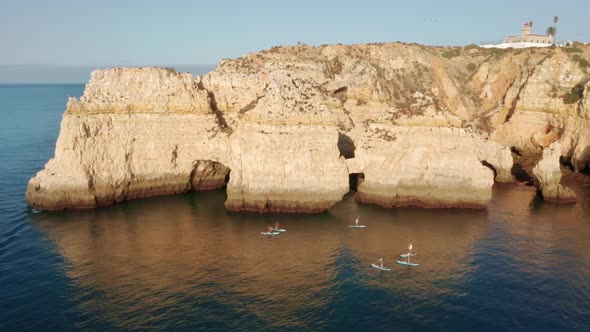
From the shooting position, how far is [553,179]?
53.3m

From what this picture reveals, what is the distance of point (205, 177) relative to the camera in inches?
2314

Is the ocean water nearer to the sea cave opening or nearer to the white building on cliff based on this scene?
the sea cave opening

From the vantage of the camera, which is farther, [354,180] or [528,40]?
[528,40]

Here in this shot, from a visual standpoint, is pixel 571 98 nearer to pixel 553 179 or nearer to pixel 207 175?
pixel 553 179

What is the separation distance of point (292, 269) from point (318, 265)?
6.92 feet

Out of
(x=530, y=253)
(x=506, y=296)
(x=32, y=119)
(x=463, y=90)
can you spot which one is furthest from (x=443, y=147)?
(x=32, y=119)

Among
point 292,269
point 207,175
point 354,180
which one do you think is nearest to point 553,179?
point 354,180

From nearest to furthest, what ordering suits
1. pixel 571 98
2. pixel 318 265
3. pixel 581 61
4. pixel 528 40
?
pixel 318 265 → pixel 571 98 → pixel 581 61 → pixel 528 40

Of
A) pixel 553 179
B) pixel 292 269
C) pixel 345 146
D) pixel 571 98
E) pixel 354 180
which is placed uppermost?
pixel 571 98

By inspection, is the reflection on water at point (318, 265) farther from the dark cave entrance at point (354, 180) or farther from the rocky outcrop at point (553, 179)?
the dark cave entrance at point (354, 180)

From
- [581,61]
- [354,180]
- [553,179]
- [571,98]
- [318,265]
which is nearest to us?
[318,265]

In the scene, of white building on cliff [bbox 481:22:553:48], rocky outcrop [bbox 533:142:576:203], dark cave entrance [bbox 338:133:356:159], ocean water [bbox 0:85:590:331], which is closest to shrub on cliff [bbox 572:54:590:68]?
white building on cliff [bbox 481:22:553:48]

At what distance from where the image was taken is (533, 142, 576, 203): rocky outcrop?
5294 centimetres

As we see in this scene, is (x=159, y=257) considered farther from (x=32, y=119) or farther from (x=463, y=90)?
(x=32, y=119)
